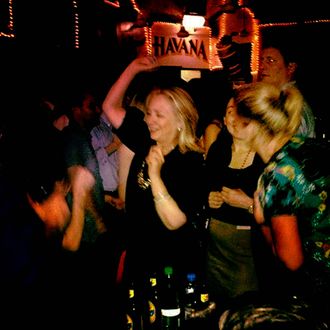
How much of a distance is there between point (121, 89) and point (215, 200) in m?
1.05

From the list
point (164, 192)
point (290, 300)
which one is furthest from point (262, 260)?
point (290, 300)

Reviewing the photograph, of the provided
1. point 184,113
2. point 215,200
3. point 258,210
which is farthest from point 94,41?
point 258,210

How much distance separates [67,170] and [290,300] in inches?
78.4

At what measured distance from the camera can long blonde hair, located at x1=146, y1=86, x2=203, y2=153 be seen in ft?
8.30

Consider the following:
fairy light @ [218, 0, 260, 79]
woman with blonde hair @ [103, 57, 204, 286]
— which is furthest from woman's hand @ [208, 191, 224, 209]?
fairy light @ [218, 0, 260, 79]

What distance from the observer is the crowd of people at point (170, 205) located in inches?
68.9

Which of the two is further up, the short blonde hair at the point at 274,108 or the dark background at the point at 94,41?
the dark background at the point at 94,41

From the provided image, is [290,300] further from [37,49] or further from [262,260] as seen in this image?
[37,49]

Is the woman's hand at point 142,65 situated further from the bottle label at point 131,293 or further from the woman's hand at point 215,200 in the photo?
the bottle label at point 131,293

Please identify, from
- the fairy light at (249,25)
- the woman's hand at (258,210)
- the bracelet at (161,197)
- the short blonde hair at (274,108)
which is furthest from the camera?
the fairy light at (249,25)

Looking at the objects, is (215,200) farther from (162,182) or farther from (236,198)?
(162,182)

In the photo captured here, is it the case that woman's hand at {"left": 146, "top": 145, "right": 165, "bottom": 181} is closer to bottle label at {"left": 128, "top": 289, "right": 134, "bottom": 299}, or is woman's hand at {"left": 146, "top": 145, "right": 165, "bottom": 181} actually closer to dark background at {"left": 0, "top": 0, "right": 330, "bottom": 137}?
bottle label at {"left": 128, "top": 289, "right": 134, "bottom": 299}

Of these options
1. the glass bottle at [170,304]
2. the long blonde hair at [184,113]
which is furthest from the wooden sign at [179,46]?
the glass bottle at [170,304]

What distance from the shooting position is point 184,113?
259 centimetres
